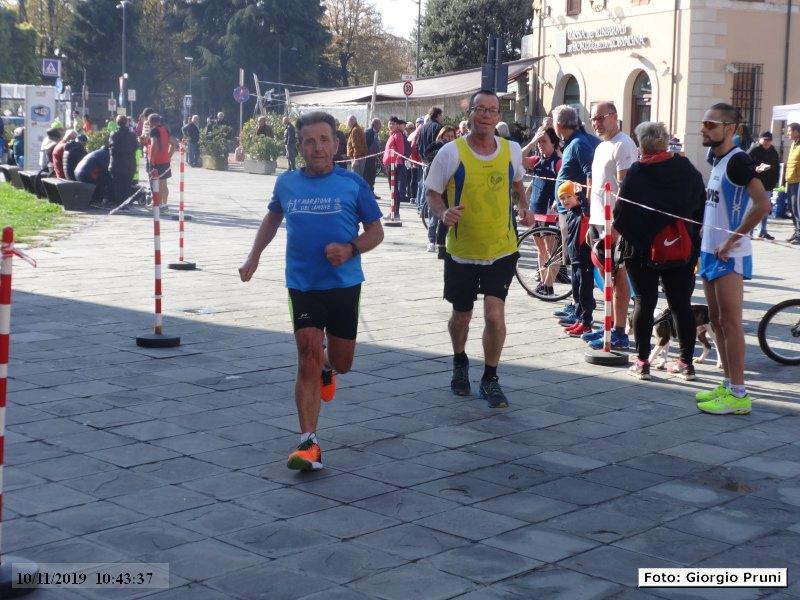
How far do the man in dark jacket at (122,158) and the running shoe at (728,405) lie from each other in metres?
16.3

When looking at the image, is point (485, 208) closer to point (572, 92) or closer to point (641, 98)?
point (641, 98)

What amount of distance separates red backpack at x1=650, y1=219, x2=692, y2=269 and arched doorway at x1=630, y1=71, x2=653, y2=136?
1182 inches

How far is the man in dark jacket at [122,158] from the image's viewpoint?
22.0 m

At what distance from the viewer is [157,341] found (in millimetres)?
9234

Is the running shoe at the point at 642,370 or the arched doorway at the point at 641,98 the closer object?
the running shoe at the point at 642,370

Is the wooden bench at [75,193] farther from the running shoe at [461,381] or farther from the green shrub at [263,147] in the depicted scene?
the green shrub at [263,147]

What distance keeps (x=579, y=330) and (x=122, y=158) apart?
14129 mm

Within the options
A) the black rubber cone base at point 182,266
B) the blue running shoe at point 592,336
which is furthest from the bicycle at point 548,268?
the black rubber cone base at point 182,266

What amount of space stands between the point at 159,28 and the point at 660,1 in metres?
60.5

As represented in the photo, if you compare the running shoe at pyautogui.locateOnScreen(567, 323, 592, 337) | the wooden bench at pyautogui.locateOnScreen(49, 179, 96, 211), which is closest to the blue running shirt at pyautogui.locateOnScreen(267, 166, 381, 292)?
the running shoe at pyautogui.locateOnScreen(567, 323, 592, 337)

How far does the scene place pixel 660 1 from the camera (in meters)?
35.5

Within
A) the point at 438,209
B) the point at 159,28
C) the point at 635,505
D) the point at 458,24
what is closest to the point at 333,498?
the point at 635,505

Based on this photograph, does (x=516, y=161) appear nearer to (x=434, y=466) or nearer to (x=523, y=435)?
(x=523, y=435)

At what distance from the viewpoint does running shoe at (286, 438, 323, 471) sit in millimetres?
5875
